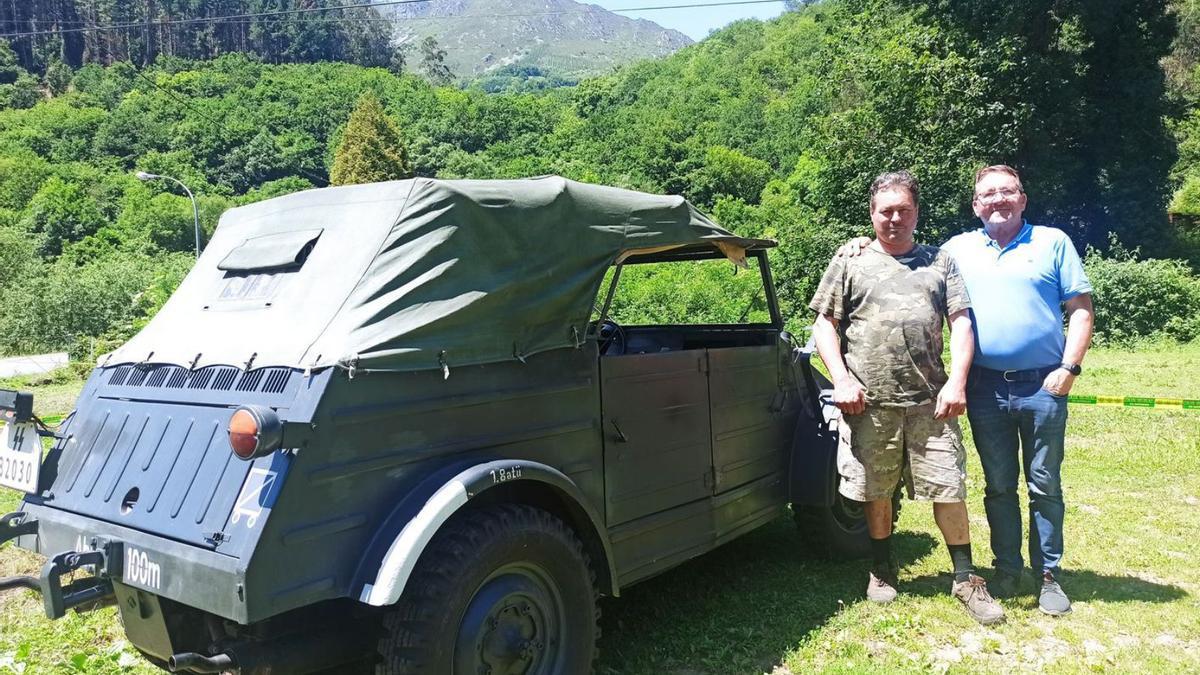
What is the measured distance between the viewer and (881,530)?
4113 millimetres

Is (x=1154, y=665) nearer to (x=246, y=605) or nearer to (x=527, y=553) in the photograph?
(x=527, y=553)

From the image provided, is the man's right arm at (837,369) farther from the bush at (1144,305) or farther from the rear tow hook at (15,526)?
the bush at (1144,305)

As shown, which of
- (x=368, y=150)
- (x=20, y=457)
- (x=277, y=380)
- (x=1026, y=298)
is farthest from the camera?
(x=368, y=150)

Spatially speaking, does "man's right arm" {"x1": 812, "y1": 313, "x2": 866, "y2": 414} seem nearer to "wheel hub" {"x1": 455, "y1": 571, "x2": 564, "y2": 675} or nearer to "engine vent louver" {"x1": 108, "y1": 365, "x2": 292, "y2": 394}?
"wheel hub" {"x1": 455, "y1": 571, "x2": 564, "y2": 675}

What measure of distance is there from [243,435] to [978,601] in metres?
3.34

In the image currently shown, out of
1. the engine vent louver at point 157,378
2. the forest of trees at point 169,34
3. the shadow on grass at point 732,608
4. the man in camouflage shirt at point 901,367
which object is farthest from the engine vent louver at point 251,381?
the forest of trees at point 169,34

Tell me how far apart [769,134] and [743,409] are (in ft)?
204

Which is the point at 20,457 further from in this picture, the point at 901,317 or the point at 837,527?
the point at 837,527

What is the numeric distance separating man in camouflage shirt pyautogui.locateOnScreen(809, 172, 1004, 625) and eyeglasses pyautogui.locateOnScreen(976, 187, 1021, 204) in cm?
33

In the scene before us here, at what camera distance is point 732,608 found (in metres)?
4.12

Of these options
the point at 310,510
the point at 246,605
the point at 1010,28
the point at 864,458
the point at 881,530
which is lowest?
the point at 881,530

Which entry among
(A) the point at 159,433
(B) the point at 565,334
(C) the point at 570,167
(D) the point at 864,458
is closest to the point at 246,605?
(A) the point at 159,433

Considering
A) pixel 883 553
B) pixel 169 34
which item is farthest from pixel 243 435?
pixel 169 34

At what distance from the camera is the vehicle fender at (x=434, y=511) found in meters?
2.37
